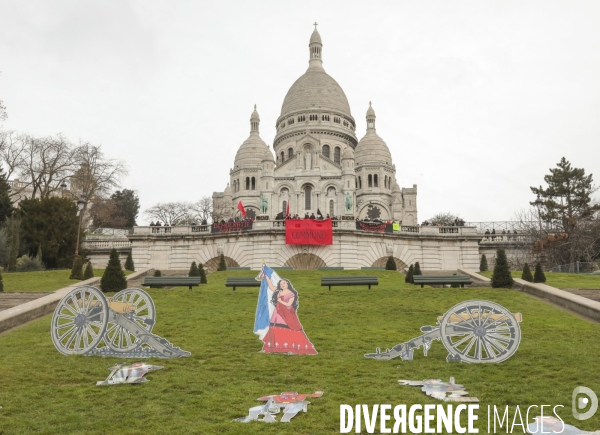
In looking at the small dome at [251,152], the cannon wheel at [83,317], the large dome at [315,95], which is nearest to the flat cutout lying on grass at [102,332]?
the cannon wheel at [83,317]

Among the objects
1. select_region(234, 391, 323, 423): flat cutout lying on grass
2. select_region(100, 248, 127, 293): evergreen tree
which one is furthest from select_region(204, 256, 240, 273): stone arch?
select_region(234, 391, 323, 423): flat cutout lying on grass

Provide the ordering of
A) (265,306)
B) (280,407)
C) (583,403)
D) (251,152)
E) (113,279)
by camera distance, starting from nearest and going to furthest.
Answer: (280,407) < (583,403) < (265,306) < (113,279) < (251,152)

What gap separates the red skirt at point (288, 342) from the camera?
1385 cm

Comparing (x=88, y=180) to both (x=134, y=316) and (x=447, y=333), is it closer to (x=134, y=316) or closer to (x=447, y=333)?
(x=134, y=316)

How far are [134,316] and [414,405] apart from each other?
24.0 ft

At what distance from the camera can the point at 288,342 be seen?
45.6 feet

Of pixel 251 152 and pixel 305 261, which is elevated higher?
pixel 251 152

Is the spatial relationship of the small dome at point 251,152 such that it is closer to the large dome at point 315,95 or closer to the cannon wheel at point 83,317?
the large dome at point 315,95

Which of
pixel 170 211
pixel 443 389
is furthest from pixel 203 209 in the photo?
pixel 443 389

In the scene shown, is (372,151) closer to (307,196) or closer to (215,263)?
(307,196)

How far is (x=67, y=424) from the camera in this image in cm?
930

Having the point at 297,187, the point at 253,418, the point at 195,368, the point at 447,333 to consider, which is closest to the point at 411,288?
the point at 447,333

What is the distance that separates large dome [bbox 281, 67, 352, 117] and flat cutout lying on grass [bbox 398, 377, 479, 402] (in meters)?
84.3

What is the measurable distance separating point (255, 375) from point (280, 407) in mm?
2312
